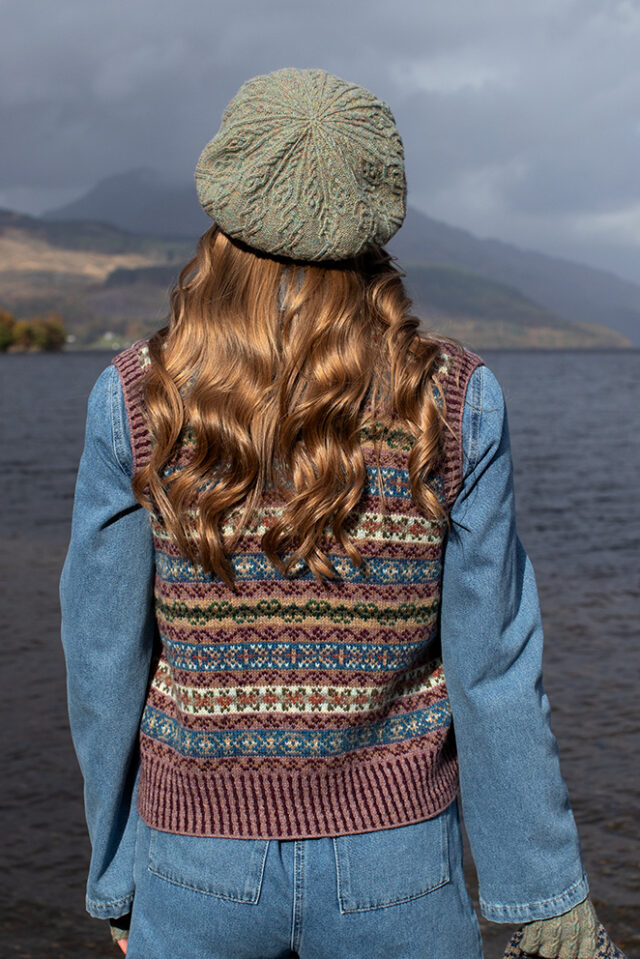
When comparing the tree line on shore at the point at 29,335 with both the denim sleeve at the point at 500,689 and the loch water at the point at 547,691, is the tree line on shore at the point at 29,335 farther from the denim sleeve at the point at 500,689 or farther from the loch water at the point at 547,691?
the denim sleeve at the point at 500,689

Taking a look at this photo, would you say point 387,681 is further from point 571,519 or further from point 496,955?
point 571,519

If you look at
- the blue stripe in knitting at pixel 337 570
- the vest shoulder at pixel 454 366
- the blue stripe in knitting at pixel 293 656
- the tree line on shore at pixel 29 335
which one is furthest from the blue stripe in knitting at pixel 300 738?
the tree line on shore at pixel 29 335

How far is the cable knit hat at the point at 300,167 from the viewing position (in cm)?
150

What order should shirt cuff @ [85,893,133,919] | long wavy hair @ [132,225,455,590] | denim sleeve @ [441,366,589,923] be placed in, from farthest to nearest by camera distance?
shirt cuff @ [85,893,133,919] → denim sleeve @ [441,366,589,923] → long wavy hair @ [132,225,455,590]

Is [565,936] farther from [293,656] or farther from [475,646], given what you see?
[293,656]

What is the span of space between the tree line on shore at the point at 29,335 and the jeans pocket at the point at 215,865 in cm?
14122

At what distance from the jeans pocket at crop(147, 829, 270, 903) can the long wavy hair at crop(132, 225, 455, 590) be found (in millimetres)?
465

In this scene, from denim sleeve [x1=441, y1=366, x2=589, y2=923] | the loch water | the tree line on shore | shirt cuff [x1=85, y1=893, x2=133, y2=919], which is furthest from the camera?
the tree line on shore

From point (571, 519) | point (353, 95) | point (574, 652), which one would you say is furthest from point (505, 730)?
point (571, 519)

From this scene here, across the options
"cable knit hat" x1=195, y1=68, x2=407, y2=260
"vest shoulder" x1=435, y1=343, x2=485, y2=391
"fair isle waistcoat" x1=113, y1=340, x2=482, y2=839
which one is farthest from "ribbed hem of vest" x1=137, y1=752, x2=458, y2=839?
"cable knit hat" x1=195, y1=68, x2=407, y2=260

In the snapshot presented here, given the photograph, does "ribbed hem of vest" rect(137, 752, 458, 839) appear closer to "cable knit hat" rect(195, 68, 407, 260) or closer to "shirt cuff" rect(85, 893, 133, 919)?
"shirt cuff" rect(85, 893, 133, 919)

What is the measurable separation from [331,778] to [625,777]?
4.98m

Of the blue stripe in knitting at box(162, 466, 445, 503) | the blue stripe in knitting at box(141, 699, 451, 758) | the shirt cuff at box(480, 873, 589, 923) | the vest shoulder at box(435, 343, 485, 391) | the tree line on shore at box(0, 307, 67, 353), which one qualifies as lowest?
the tree line on shore at box(0, 307, 67, 353)

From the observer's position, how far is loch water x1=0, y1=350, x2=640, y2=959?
468 centimetres
